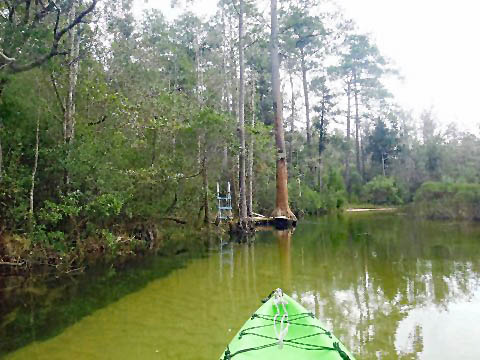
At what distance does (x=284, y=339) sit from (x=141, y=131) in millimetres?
10616

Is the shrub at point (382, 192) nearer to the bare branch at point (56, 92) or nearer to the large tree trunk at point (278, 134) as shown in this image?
the large tree trunk at point (278, 134)

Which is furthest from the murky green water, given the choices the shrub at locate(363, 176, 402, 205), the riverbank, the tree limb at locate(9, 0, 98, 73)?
the shrub at locate(363, 176, 402, 205)

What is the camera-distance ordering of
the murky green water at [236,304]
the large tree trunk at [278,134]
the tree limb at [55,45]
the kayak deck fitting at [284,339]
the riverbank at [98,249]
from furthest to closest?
the large tree trunk at [278,134] < the riverbank at [98,249] < the tree limb at [55,45] < the murky green water at [236,304] < the kayak deck fitting at [284,339]

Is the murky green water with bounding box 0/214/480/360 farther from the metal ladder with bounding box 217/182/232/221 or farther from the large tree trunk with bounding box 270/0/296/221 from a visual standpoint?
the large tree trunk with bounding box 270/0/296/221

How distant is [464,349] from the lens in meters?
4.80

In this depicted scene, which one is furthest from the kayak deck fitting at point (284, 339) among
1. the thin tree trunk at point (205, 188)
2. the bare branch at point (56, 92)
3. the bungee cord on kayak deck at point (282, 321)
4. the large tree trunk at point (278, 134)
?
the large tree trunk at point (278, 134)

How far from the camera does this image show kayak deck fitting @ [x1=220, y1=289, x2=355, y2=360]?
11.5 ft

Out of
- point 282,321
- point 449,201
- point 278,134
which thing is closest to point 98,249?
point 282,321

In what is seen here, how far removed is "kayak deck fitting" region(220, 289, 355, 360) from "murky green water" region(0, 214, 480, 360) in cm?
88

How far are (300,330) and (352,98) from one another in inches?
1339

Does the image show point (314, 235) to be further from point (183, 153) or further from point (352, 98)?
point (352, 98)

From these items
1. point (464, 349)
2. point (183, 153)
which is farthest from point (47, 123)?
point (464, 349)

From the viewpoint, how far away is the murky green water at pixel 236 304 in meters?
5.07

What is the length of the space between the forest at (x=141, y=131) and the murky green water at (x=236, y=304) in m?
1.83
